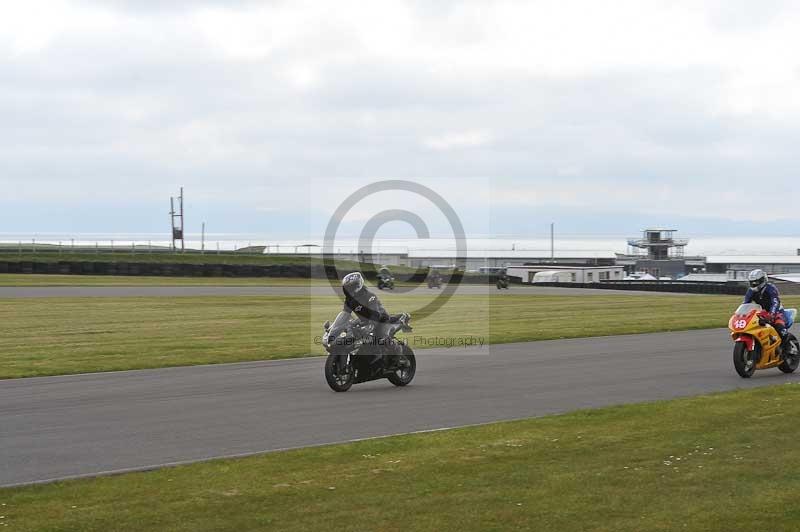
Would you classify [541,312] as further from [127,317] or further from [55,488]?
[55,488]

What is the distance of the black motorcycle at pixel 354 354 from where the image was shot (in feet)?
47.3

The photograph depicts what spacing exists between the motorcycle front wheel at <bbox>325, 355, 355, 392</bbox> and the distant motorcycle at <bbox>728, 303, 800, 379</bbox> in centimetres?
637

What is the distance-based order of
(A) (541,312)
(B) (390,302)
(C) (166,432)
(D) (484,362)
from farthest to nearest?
(B) (390,302) → (A) (541,312) → (D) (484,362) → (C) (166,432)

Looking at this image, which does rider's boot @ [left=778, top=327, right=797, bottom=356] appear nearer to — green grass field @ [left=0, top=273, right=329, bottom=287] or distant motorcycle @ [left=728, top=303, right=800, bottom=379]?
distant motorcycle @ [left=728, top=303, right=800, bottom=379]

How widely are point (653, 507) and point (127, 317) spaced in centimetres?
2620

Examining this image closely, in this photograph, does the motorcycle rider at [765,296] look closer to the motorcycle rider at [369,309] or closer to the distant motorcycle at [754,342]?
the distant motorcycle at [754,342]

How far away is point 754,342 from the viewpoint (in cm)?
1644

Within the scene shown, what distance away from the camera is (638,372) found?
17.1 m

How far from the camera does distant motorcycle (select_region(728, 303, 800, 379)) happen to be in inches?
635

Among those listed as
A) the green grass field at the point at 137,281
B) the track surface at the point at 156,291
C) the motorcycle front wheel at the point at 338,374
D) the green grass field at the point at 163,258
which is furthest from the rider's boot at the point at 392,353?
the green grass field at the point at 163,258

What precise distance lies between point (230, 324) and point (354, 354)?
1507 cm

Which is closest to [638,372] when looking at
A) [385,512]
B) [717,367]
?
[717,367]

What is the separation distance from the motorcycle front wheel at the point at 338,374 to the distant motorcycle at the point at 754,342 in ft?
20.9

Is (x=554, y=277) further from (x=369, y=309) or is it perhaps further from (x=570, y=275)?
(x=369, y=309)
